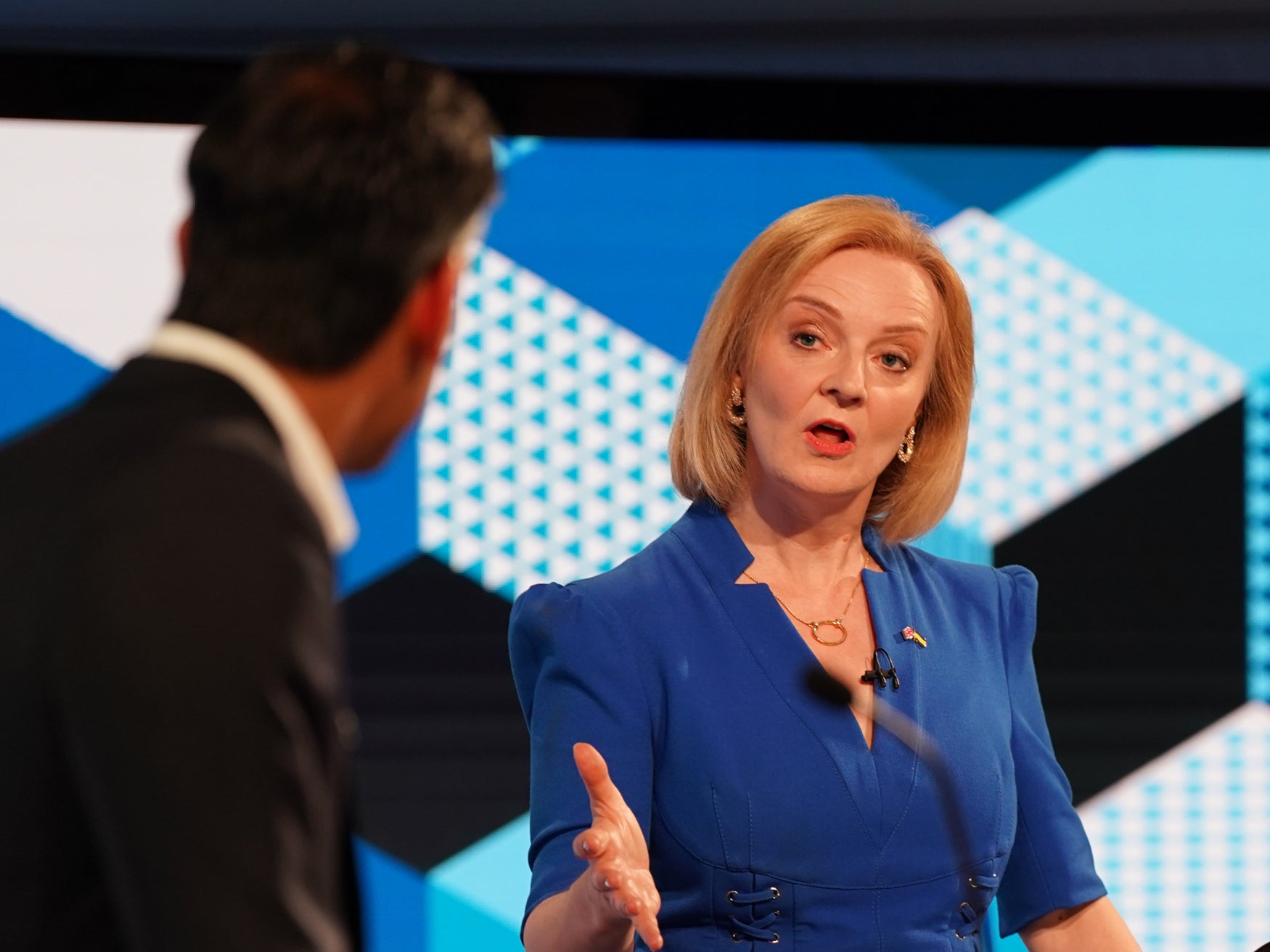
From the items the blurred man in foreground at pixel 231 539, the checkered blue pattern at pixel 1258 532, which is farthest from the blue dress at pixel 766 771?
the checkered blue pattern at pixel 1258 532

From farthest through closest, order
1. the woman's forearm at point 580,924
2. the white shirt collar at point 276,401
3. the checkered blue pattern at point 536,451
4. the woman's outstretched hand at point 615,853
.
Answer: the checkered blue pattern at point 536,451
the woman's forearm at point 580,924
the woman's outstretched hand at point 615,853
the white shirt collar at point 276,401

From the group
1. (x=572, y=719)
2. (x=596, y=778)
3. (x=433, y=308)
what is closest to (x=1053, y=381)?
(x=572, y=719)

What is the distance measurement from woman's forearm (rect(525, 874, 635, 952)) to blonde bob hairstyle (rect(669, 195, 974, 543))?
605 millimetres

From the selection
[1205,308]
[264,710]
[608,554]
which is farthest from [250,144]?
[1205,308]

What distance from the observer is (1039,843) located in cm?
195

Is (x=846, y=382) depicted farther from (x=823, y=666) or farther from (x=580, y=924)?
(x=580, y=924)

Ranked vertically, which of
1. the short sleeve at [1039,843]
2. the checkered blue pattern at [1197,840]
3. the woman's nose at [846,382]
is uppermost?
the woman's nose at [846,382]

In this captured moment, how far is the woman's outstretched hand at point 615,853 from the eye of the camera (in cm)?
145

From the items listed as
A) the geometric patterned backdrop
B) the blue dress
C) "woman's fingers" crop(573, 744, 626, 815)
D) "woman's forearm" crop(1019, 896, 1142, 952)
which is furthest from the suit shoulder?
the geometric patterned backdrop

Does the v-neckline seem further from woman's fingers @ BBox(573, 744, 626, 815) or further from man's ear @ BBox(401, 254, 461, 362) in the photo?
man's ear @ BBox(401, 254, 461, 362)

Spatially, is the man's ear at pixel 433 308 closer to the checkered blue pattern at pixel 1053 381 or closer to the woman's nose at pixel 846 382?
the woman's nose at pixel 846 382

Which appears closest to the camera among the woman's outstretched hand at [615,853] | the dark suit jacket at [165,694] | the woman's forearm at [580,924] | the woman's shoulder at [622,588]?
the dark suit jacket at [165,694]

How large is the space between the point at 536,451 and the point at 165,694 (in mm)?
2416

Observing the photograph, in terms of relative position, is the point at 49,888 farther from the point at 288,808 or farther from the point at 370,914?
the point at 370,914
